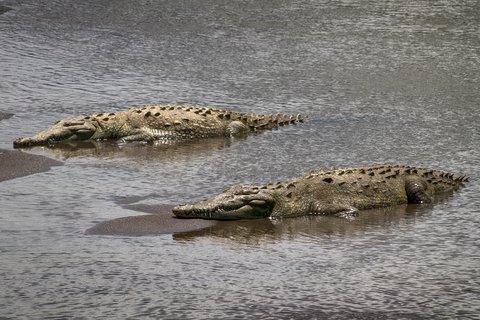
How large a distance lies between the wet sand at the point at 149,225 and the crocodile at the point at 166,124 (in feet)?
13.2

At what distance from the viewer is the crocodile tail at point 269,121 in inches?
670

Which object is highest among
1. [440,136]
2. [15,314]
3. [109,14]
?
[109,14]

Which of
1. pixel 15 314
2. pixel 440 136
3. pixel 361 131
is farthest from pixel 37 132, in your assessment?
pixel 15 314

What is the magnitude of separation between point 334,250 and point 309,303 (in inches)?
62.6

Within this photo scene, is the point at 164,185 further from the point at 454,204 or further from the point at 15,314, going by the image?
the point at 15,314

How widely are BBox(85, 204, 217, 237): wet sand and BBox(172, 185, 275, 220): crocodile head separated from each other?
0.28 feet

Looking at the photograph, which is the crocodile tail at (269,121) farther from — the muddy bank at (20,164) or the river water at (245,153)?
the muddy bank at (20,164)

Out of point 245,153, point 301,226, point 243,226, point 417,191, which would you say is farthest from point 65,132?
point 417,191

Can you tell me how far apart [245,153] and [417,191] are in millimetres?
3008

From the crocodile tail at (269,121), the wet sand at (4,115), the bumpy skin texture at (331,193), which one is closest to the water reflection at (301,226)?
the bumpy skin texture at (331,193)

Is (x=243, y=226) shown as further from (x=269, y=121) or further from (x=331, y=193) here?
(x=269, y=121)

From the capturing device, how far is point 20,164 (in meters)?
14.8

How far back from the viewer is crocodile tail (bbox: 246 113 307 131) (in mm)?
17016

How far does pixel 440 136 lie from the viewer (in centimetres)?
1609
